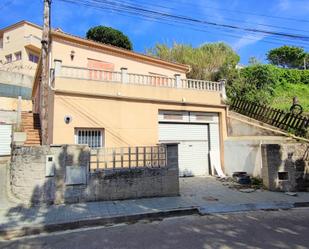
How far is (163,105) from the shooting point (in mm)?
13891

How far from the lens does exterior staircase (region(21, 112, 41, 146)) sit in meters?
13.1

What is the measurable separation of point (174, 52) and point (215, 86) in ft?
35.8

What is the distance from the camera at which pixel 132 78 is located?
13641mm

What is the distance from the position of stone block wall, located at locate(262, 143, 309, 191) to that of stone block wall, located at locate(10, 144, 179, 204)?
483cm

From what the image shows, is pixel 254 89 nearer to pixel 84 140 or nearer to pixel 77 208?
pixel 84 140

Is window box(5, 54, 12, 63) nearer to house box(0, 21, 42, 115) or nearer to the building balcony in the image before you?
house box(0, 21, 42, 115)

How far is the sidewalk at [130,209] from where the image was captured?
6.54m

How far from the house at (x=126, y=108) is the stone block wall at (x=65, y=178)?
3.00m

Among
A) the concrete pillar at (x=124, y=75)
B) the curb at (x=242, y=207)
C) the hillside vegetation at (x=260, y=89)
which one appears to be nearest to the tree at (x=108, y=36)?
the hillside vegetation at (x=260, y=89)

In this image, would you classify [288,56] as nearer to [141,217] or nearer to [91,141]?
[91,141]

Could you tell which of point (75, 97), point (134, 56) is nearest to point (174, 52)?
point (134, 56)

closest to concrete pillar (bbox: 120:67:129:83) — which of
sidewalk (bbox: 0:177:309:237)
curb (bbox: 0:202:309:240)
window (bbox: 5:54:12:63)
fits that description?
sidewalk (bbox: 0:177:309:237)

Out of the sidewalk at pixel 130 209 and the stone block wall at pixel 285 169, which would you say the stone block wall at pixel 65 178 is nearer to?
the sidewalk at pixel 130 209

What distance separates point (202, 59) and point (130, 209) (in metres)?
18.5
